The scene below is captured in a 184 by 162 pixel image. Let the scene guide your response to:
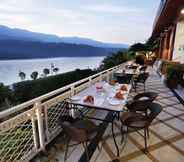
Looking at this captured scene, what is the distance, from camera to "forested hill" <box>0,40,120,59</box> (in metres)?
26.7

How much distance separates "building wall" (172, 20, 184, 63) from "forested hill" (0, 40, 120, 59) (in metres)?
15.7

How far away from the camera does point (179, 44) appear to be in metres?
8.05

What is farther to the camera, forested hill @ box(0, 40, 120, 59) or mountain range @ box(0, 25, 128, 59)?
mountain range @ box(0, 25, 128, 59)

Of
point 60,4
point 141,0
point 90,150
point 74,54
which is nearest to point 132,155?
point 90,150

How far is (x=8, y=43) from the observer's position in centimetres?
3058

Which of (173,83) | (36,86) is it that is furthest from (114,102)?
(36,86)

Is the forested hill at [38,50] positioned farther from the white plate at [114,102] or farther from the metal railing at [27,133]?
the metal railing at [27,133]

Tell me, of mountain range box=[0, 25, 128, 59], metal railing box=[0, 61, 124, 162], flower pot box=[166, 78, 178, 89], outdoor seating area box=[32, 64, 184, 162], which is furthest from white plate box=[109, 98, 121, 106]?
mountain range box=[0, 25, 128, 59]

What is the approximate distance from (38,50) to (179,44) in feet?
104

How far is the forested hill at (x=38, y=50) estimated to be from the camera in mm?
26688

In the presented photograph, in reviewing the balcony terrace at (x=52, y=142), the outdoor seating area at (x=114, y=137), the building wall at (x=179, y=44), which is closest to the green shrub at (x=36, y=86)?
the outdoor seating area at (x=114, y=137)

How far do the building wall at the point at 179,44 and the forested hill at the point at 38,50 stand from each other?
1575 centimetres

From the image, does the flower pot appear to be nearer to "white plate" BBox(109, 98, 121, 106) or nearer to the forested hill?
"white plate" BBox(109, 98, 121, 106)

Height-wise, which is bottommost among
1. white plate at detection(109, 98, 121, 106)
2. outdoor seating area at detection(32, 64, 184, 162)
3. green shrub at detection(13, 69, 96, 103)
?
green shrub at detection(13, 69, 96, 103)
